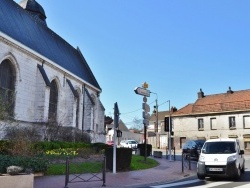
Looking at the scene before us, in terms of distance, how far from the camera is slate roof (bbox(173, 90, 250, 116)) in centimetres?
3953

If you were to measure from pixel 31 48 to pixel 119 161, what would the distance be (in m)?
11.2

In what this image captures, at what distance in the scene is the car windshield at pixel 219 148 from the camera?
12.4 meters

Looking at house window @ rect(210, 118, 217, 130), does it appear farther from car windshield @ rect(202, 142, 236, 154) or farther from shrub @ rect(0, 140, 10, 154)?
shrub @ rect(0, 140, 10, 154)

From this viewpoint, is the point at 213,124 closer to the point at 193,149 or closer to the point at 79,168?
the point at 193,149

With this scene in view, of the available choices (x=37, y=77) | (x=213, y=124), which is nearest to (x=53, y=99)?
(x=37, y=77)

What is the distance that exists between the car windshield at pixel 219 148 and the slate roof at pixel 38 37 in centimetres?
1315

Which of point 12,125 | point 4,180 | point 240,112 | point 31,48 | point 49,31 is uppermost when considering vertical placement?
point 49,31

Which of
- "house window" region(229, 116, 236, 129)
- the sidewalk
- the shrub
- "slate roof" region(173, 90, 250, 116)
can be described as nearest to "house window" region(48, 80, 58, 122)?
the shrub

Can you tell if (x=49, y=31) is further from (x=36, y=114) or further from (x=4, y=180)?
(x=4, y=180)

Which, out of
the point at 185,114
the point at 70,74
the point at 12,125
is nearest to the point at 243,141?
the point at 185,114

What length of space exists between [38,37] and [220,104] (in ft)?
86.5

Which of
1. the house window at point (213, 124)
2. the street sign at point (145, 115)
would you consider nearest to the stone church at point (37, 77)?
the street sign at point (145, 115)

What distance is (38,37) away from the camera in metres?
24.7

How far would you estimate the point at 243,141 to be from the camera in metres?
37.9
